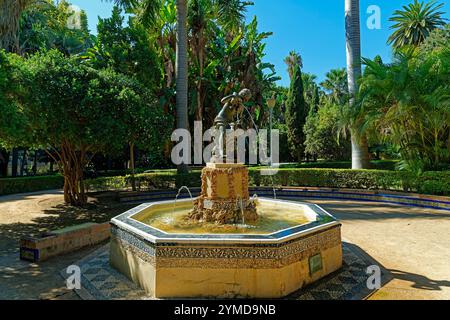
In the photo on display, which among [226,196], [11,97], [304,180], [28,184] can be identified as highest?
[11,97]

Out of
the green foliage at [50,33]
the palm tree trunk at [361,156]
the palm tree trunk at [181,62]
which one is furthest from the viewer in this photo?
the green foliage at [50,33]

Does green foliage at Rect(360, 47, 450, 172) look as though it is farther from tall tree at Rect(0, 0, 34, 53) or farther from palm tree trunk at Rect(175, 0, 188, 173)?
tall tree at Rect(0, 0, 34, 53)

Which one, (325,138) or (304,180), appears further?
(325,138)

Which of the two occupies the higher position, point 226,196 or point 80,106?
point 80,106

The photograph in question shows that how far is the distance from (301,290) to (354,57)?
15348mm

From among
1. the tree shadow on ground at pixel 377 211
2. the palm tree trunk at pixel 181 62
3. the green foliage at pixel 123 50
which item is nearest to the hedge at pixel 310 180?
the tree shadow on ground at pixel 377 211

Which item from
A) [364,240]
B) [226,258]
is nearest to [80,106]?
[226,258]

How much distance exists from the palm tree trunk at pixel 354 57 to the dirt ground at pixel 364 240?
350cm

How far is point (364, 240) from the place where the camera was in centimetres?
833

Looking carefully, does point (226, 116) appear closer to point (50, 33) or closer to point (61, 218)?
point (61, 218)

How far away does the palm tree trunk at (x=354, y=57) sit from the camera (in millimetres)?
16812

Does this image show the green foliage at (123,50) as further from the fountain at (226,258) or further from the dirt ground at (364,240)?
the fountain at (226,258)

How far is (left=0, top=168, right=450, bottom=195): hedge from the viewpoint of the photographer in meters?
14.8
